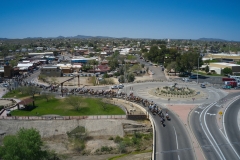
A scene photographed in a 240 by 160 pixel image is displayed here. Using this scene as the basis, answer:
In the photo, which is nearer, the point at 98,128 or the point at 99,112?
the point at 98,128

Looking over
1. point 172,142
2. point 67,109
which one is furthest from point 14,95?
point 172,142

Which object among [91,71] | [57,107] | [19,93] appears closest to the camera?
[57,107]

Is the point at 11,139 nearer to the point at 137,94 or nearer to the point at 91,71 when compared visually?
the point at 137,94

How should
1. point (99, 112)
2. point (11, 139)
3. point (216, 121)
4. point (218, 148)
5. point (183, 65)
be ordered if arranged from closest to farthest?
point (11, 139), point (218, 148), point (216, 121), point (99, 112), point (183, 65)

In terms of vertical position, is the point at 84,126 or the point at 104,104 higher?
the point at 104,104

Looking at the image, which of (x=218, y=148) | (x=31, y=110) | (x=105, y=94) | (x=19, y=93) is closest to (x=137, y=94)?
(x=105, y=94)

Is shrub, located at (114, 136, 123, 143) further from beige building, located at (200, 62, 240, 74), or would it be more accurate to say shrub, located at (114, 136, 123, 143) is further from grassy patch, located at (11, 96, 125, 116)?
beige building, located at (200, 62, 240, 74)

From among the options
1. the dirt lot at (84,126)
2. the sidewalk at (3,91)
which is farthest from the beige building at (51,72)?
the dirt lot at (84,126)

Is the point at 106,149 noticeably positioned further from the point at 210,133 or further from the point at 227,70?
the point at 227,70
